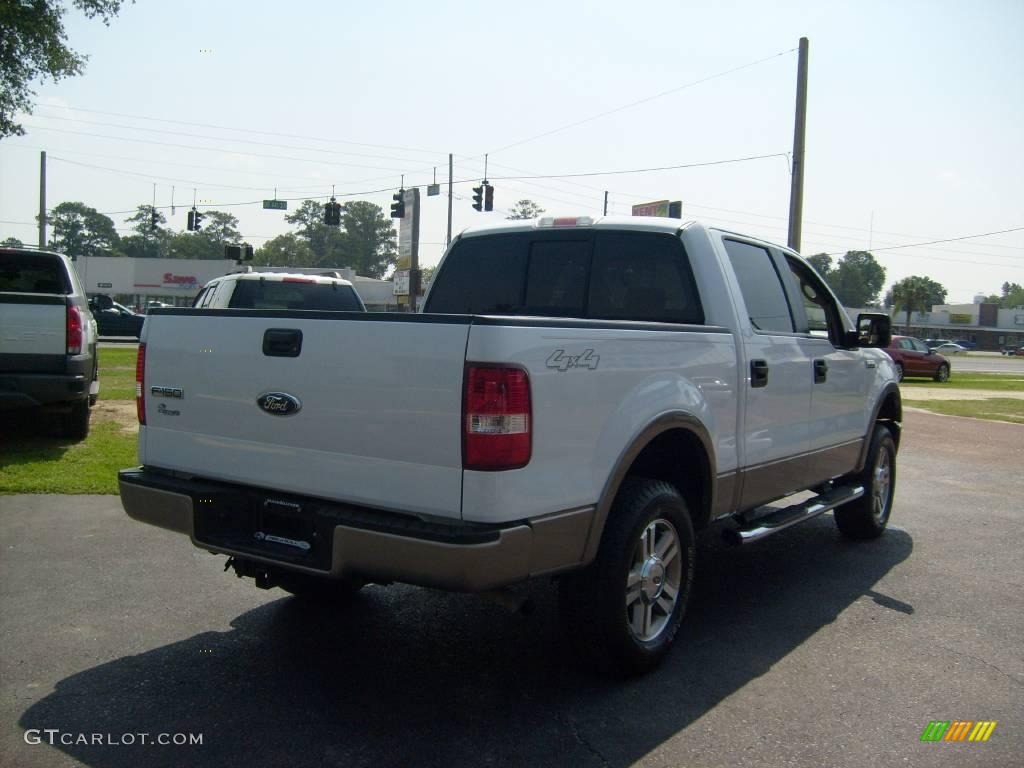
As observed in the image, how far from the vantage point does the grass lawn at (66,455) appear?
7.35 meters

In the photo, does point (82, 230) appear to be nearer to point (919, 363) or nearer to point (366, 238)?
point (366, 238)

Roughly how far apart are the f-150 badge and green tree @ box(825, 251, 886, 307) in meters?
142

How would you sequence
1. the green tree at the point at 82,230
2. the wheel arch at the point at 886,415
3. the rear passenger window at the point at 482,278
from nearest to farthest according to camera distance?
the rear passenger window at the point at 482,278 → the wheel arch at the point at 886,415 → the green tree at the point at 82,230

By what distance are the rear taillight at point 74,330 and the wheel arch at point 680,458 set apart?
6.17 metres

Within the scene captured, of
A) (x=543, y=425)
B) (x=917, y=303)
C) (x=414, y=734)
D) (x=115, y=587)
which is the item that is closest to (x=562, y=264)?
(x=543, y=425)

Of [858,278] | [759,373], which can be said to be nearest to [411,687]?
[759,373]

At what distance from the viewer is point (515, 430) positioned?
122 inches

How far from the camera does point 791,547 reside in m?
6.55

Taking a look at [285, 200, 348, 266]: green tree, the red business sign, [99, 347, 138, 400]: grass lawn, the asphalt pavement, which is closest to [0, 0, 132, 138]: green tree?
[99, 347, 138, 400]: grass lawn

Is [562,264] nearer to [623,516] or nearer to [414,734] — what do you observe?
[623,516]

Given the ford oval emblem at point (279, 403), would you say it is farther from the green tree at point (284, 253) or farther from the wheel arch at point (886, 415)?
the green tree at point (284, 253)

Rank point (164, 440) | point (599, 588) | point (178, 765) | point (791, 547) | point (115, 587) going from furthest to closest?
point (791, 547), point (115, 587), point (164, 440), point (599, 588), point (178, 765)

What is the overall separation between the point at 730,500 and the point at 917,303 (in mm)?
102477

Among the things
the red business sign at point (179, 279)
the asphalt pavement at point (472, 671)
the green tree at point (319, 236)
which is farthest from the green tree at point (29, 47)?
the green tree at point (319, 236)
